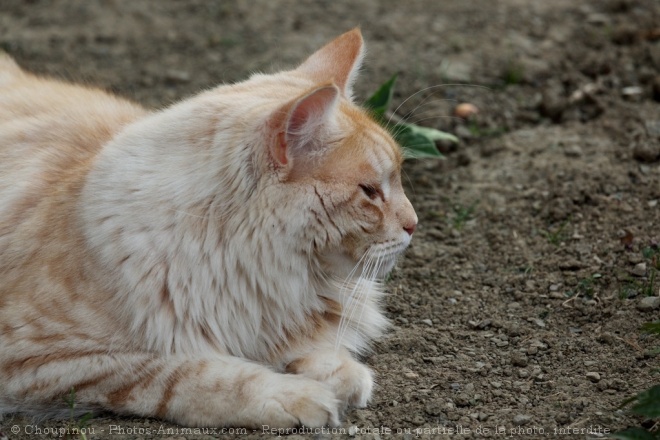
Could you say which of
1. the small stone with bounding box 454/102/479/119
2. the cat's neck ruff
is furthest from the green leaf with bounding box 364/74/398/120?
the cat's neck ruff

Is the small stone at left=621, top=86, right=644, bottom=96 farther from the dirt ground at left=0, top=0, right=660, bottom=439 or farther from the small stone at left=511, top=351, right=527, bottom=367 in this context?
the small stone at left=511, top=351, right=527, bottom=367

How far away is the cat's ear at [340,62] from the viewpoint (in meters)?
3.18

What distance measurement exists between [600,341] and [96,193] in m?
1.82

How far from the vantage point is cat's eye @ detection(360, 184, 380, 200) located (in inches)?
108

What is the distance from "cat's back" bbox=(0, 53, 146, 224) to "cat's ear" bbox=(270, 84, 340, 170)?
0.78m

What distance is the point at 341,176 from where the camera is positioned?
2.69m

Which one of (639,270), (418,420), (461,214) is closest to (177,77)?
(461,214)

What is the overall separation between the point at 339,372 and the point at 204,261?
1.89 feet

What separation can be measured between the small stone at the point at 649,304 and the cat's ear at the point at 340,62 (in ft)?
4.33

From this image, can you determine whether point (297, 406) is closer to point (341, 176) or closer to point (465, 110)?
point (341, 176)

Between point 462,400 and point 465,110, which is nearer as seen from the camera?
point 462,400

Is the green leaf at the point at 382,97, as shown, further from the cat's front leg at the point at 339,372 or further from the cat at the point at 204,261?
the cat's front leg at the point at 339,372

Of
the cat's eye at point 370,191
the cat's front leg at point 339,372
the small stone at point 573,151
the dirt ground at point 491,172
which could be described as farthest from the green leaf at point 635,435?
the small stone at point 573,151

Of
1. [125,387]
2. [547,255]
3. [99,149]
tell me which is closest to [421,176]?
[547,255]
